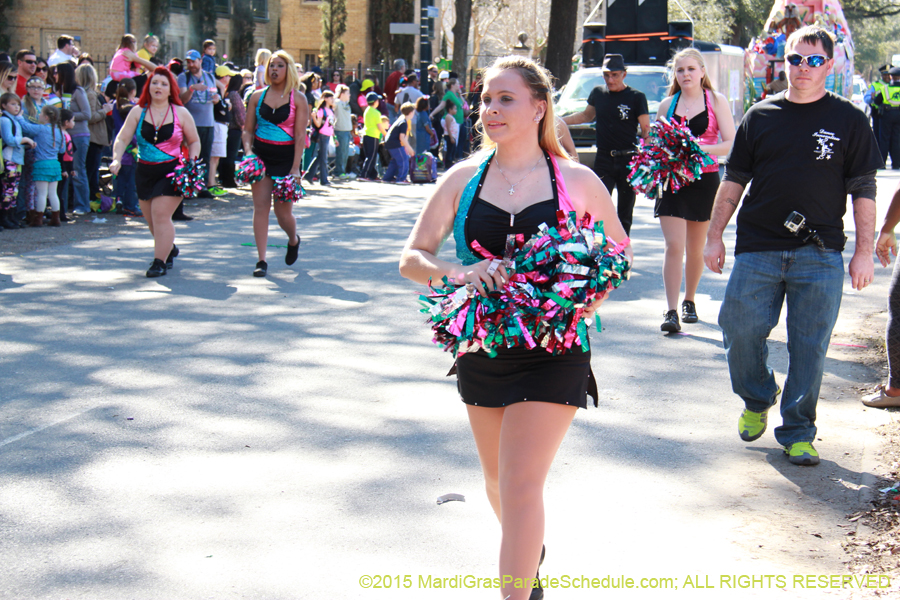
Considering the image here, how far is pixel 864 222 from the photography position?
15.3 feet

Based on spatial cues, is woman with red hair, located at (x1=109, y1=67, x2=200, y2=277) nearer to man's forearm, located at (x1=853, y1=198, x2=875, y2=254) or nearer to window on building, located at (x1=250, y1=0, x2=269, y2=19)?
man's forearm, located at (x1=853, y1=198, x2=875, y2=254)

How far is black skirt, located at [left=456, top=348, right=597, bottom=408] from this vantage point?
3.16m

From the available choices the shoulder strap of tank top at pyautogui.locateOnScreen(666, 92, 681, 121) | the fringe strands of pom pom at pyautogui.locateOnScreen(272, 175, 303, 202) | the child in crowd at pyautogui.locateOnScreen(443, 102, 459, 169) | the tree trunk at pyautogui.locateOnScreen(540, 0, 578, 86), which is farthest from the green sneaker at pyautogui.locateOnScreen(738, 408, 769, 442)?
the tree trunk at pyautogui.locateOnScreen(540, 0, 578, 86)

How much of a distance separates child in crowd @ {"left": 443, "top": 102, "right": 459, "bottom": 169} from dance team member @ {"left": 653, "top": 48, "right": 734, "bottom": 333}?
1502 cm

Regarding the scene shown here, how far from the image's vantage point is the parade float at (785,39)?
2422cm

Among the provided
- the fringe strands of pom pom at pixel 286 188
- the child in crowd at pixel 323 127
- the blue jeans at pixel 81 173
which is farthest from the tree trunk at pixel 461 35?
the fringe strands of pom pom at pixel 286 188

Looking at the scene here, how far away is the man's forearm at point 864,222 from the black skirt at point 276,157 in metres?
5.88

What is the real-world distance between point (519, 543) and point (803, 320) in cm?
236

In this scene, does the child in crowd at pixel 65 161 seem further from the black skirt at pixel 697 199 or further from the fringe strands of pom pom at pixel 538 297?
the fringe strands of pom pom at pixel 538 297

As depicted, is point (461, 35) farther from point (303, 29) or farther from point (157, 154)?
point (157, 154)

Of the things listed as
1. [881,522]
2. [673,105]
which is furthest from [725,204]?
[673,105]

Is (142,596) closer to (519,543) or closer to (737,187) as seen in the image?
(519,543)

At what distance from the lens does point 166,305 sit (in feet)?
26.1

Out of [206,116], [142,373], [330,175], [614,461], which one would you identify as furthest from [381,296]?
[330,175]
